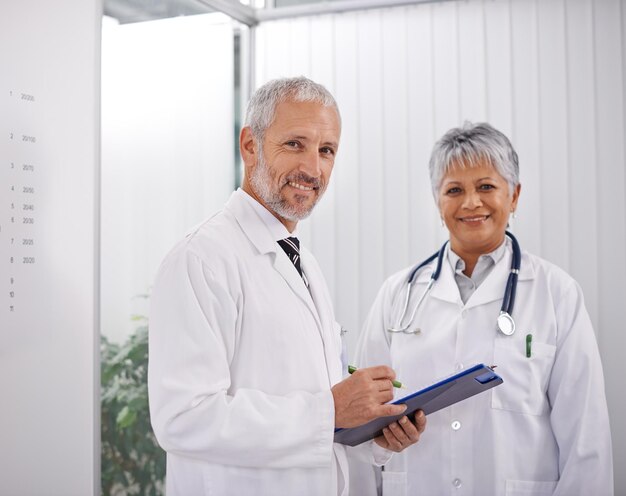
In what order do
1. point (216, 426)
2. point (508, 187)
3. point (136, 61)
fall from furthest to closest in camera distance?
point (136, 61) < point (508, 187) < point (216, 426)

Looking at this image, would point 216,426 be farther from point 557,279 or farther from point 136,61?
point 136,61

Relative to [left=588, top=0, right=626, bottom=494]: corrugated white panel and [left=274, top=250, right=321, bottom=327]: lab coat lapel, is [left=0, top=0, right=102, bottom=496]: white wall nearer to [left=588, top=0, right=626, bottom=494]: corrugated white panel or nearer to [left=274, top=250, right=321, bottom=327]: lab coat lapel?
[left=274, top=250, right=321, bottom=327]: lab coat lapel

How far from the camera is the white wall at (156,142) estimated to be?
225cm

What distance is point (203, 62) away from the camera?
9.43ft

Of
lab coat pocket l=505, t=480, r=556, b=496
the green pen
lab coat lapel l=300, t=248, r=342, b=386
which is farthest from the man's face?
lab coat pocket l=505, t=480, r=556, b=496

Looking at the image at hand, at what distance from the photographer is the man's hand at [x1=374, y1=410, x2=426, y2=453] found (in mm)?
1767

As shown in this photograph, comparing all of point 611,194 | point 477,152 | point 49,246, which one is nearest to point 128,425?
point 49,246

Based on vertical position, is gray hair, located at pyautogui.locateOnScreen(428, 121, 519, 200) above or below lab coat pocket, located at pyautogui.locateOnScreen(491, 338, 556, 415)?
above

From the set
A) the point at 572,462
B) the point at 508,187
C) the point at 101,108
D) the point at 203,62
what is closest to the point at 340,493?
the point at 572,462

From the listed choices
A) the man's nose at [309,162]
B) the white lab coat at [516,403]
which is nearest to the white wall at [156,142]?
the man's nose at [309,162]

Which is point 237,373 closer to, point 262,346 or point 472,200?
point 262,346

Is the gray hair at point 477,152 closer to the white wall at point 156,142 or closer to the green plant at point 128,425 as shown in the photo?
the white wall at point 156,142

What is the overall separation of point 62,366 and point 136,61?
1.07m

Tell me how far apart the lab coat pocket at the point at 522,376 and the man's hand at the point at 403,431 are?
0.34 metres
